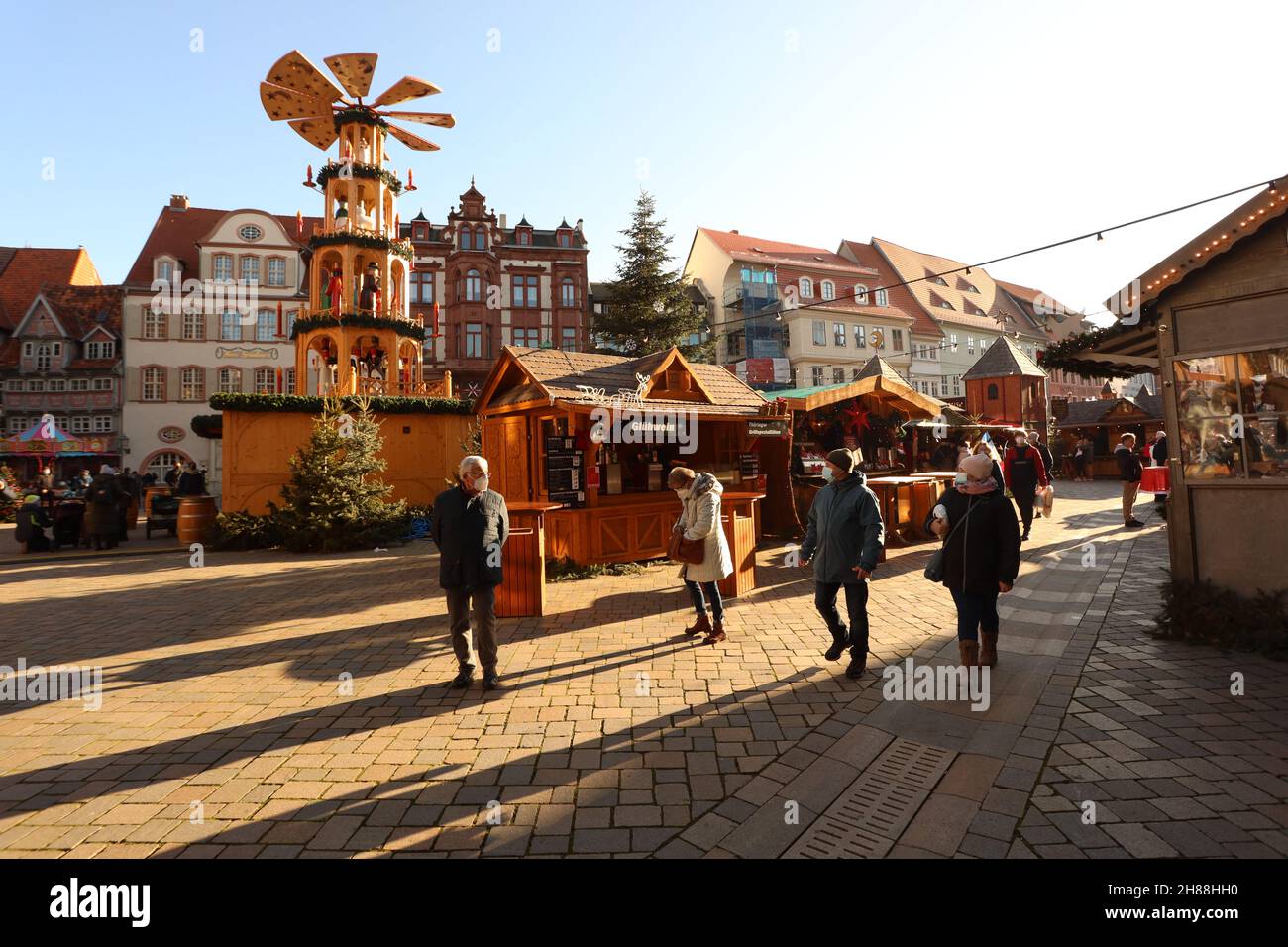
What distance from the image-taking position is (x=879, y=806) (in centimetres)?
339

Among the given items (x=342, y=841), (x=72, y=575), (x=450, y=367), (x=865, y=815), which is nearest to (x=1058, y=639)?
(x=865, y=815)

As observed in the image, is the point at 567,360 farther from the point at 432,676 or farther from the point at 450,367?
the point at 450,367

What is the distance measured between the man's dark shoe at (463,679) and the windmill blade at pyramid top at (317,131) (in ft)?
77.3

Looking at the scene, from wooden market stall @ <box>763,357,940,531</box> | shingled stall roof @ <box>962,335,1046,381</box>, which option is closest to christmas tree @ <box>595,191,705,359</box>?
wooden market stall @ <box>763,357,940,531</box>

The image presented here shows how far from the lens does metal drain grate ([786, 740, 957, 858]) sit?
3.04 m

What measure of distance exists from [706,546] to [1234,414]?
5.18m

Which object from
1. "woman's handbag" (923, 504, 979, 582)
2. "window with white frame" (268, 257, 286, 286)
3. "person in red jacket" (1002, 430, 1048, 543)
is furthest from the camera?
"window with white frame" (268, 257, 286, 286)

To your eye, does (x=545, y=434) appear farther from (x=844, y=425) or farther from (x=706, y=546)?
(x=844, y=425)

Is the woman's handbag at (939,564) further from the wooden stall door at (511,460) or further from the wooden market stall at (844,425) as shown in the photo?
the wooden market stall at (844,425)

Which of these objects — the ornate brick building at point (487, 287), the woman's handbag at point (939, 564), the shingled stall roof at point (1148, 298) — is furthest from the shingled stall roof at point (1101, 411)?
the woman's handbag at point (939, 564)

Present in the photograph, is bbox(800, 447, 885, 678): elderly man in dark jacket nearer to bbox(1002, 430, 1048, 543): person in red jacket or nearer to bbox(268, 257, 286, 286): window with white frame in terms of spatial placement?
bbox(1002, 430, 1048, 543): person in red jacket

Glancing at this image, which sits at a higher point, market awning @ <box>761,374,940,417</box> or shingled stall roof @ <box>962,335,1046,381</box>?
shingled stall roof @ <box>962,335,1046,381</box>

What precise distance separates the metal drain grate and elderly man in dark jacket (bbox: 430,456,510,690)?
292 centimetres
